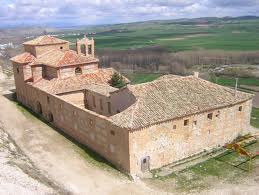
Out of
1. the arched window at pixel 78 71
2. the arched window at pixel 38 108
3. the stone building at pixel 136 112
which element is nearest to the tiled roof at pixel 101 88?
the stone building at pixel 136 112

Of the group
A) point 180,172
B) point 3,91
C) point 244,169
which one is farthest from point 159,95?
point 3,91

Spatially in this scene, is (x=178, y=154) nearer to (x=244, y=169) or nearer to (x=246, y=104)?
(x=244, y=169)

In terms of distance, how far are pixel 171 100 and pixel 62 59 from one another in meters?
11.4

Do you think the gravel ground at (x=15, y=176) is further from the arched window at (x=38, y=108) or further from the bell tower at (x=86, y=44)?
the bell tower at (x=86, y=44)

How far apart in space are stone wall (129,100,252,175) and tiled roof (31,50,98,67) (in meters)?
12.2

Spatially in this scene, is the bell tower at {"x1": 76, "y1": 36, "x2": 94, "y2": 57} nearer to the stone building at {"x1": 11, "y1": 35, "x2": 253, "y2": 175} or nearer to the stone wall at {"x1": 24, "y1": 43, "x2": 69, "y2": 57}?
the stone wall at {"x1": 24, "y1": 43, "x2": 69, "y2": 57}

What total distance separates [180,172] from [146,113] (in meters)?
3.84

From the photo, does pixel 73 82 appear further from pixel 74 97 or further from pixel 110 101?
pixel 110 101

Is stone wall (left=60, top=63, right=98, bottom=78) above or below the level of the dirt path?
above

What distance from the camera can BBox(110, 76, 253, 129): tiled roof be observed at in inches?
799

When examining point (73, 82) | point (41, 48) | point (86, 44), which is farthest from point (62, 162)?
point (41, 48)

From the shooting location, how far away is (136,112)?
20.6m

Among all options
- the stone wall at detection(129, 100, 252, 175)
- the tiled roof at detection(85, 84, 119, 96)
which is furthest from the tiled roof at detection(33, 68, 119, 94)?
the stone wall at detection(129, 100, 252, 175)

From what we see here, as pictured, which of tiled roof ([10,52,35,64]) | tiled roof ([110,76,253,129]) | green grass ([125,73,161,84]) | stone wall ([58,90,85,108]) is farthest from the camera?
green grass ([125,73,161,84])
